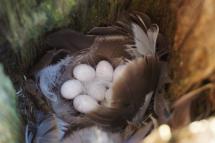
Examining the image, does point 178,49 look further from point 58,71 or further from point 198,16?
point 58,71

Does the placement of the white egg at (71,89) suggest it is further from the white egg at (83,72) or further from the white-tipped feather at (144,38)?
the white-tipped feather at (144,38)

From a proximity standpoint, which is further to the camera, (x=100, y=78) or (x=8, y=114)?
(x=100, y=78)

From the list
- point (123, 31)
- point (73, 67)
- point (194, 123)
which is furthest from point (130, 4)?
point (194, 123)

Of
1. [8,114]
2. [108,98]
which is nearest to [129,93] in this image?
[108,98]

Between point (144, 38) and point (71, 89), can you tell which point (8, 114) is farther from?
point (144, 38)

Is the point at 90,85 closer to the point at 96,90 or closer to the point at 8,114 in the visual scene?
the point at 96,90

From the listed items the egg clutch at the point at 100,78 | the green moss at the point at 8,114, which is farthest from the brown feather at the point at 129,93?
the green moss at the point at 8,114
